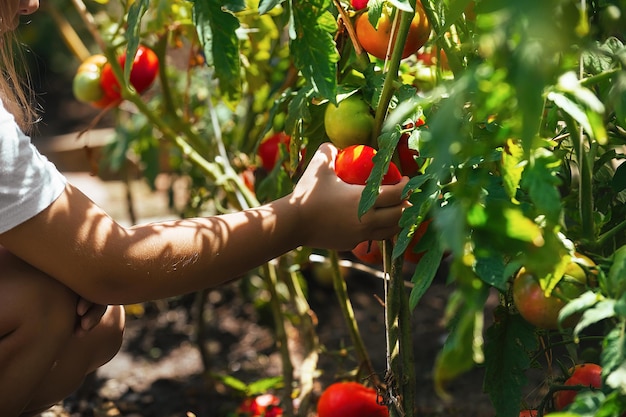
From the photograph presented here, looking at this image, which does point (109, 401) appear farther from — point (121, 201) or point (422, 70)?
point (121, 201)

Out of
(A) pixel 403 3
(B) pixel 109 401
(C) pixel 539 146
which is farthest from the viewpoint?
(B) pixel 109 401

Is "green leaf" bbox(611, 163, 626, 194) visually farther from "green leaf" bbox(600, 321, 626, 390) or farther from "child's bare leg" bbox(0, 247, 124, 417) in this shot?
"child's bare leg" bbox(0, 247, 124, 417)

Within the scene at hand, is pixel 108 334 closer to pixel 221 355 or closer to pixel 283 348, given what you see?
pixel 283 348

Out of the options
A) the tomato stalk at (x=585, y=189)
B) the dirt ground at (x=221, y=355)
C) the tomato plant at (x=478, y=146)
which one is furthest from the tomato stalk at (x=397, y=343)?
the dirt ground at (x=221, y=355)

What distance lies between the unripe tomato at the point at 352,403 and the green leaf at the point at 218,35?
53 cm

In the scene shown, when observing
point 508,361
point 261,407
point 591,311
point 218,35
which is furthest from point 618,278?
point 261,407

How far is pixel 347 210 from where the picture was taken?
1028 mm

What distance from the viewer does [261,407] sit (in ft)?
5.03

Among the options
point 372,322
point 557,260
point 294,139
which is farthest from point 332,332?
point 557,260

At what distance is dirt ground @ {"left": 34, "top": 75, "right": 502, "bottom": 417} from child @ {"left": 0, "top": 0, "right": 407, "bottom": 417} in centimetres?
45

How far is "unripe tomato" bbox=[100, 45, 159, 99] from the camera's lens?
5.34 ft

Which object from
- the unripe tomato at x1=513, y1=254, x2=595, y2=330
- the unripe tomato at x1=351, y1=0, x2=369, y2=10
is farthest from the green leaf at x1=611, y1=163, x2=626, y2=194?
the unripe tomato at x1=351, y1=0, x2=369, y2=10

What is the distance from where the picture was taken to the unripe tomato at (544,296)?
806 millimetres

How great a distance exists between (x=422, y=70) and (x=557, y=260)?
2.39 feet
